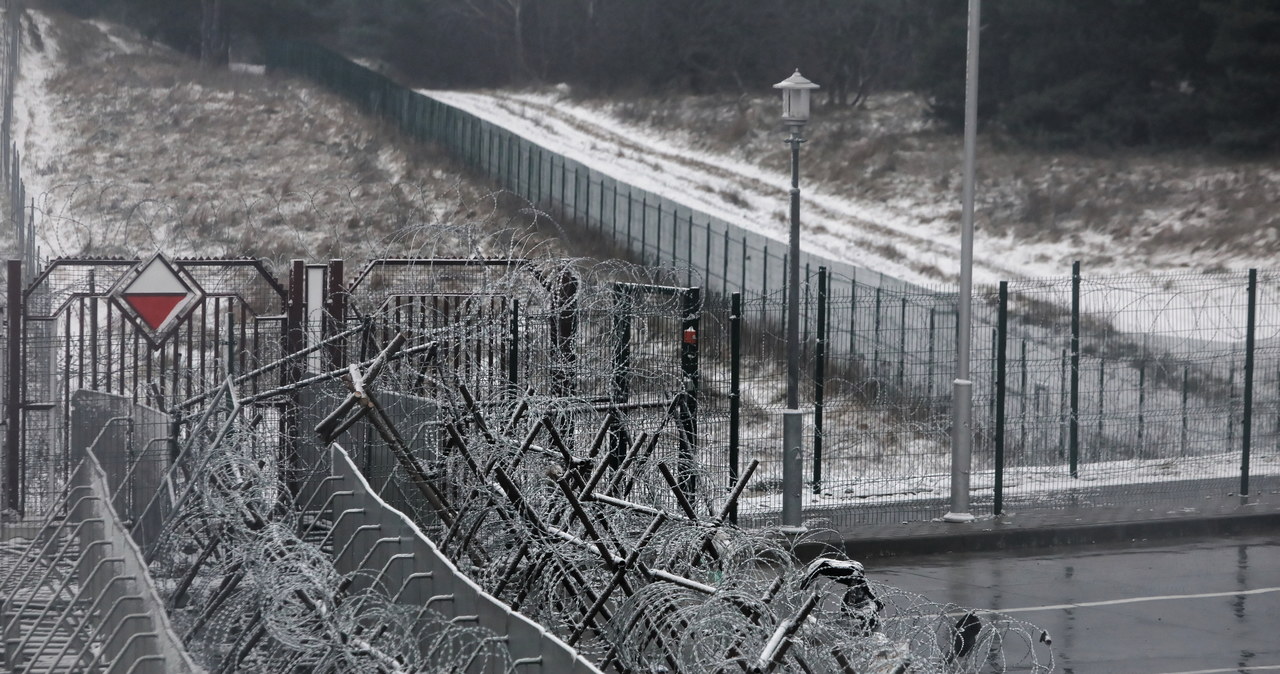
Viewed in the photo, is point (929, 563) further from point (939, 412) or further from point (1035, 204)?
point (1035, 204)

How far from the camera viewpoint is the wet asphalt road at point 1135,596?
928 centimetres

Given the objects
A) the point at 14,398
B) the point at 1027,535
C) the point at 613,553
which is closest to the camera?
the point at 613,553

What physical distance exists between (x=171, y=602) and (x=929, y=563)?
22.8 feet

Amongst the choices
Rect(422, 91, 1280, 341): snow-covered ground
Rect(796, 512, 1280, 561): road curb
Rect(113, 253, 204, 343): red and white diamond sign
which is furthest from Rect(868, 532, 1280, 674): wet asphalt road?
Rect(422, 91, 1280, 341): snow-covered ground

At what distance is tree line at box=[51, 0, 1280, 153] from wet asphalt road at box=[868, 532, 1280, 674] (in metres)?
30.2

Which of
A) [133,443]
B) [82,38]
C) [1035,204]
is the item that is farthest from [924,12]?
[133,443]

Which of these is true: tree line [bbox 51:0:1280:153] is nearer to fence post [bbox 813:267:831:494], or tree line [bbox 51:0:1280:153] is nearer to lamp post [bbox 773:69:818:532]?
fence post [bbox 813:267:831:494]

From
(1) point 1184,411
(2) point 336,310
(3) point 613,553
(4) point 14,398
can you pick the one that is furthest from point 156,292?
(1) point 1184,411

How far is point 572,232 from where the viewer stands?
111ft

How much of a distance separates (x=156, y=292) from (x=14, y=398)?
5.05ft

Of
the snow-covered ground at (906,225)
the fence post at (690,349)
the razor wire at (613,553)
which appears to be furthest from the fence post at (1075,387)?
the snow-covered ground at (906,225)

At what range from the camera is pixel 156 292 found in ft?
39.2

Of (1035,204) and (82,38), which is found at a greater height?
(82,38)

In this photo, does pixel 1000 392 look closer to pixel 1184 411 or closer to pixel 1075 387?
pixel 1075 387
